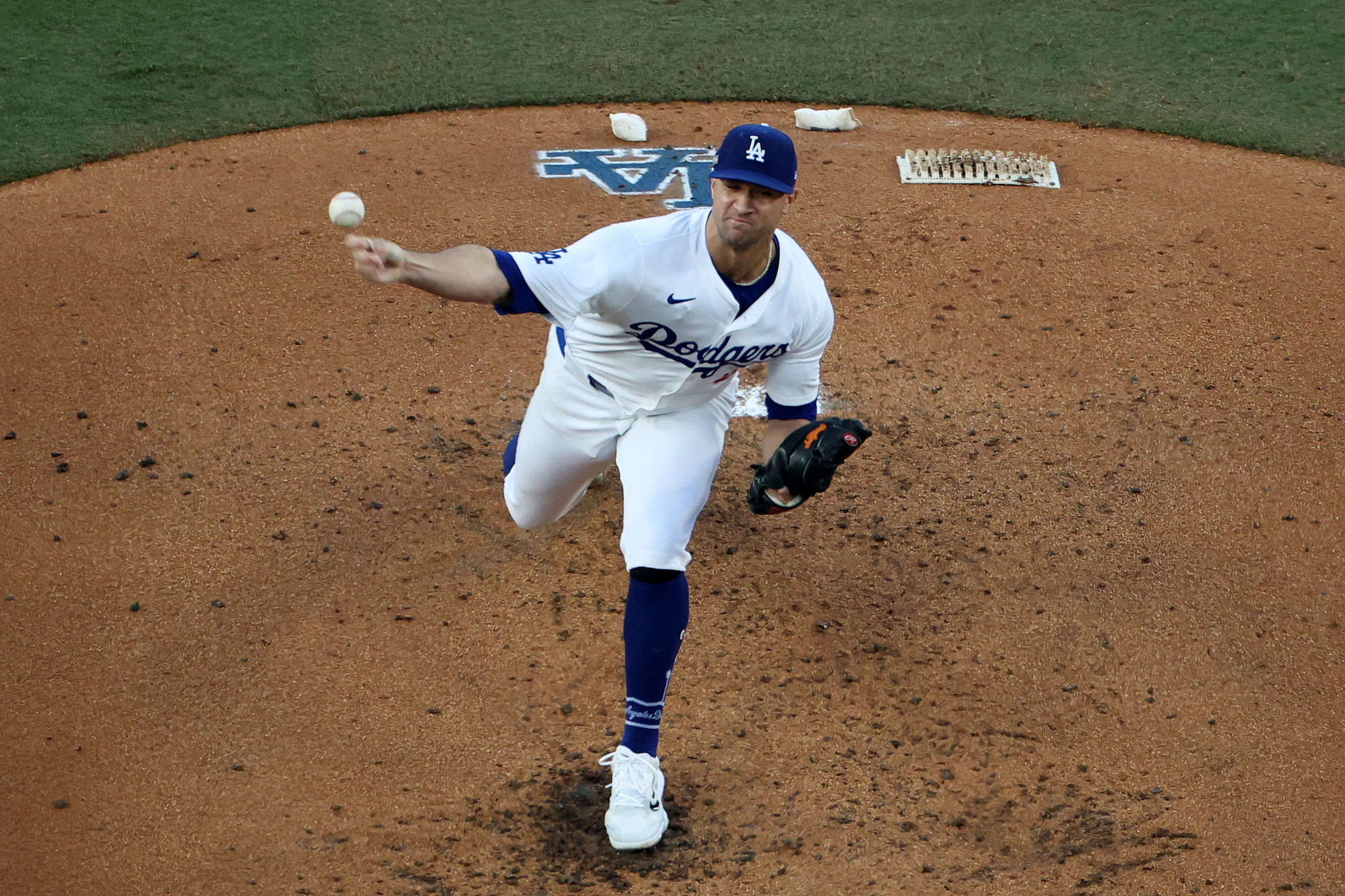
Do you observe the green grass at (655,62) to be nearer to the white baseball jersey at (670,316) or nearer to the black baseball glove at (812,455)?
the white baseball jersey at (670,316)

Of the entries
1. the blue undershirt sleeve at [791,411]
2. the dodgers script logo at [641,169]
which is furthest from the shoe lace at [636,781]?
the dodgers script logo at [641,169]

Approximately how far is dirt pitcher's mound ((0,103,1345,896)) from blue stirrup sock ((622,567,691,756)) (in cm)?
30

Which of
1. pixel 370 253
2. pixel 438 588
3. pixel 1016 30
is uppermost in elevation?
pixel 370 253

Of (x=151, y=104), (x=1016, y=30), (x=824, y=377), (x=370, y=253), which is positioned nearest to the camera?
(x=370, y=253)

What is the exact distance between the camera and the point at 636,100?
8.26 metres

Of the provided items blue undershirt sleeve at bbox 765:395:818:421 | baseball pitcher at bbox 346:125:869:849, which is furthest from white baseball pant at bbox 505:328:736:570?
blue undershirt sleeve at bbox 765:395:818:421

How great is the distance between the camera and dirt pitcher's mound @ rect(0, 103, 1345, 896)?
3752 millimetres

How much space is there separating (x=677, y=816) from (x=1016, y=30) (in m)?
7.29

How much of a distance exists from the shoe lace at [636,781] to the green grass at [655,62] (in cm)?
540

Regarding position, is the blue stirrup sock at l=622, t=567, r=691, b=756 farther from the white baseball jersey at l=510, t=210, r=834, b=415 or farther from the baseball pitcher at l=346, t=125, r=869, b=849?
the white baseball jersey at l=510, t=210, r=834, b=415

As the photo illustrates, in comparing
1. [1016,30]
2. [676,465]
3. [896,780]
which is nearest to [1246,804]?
[896,780]

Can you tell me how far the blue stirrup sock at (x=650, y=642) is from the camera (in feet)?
12.2

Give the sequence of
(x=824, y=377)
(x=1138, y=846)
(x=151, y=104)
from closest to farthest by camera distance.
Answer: (x=1138, y=846), (x=824, y=377), (x=151, y=104)

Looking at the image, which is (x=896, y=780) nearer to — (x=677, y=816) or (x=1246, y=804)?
(x=677, y=816)
